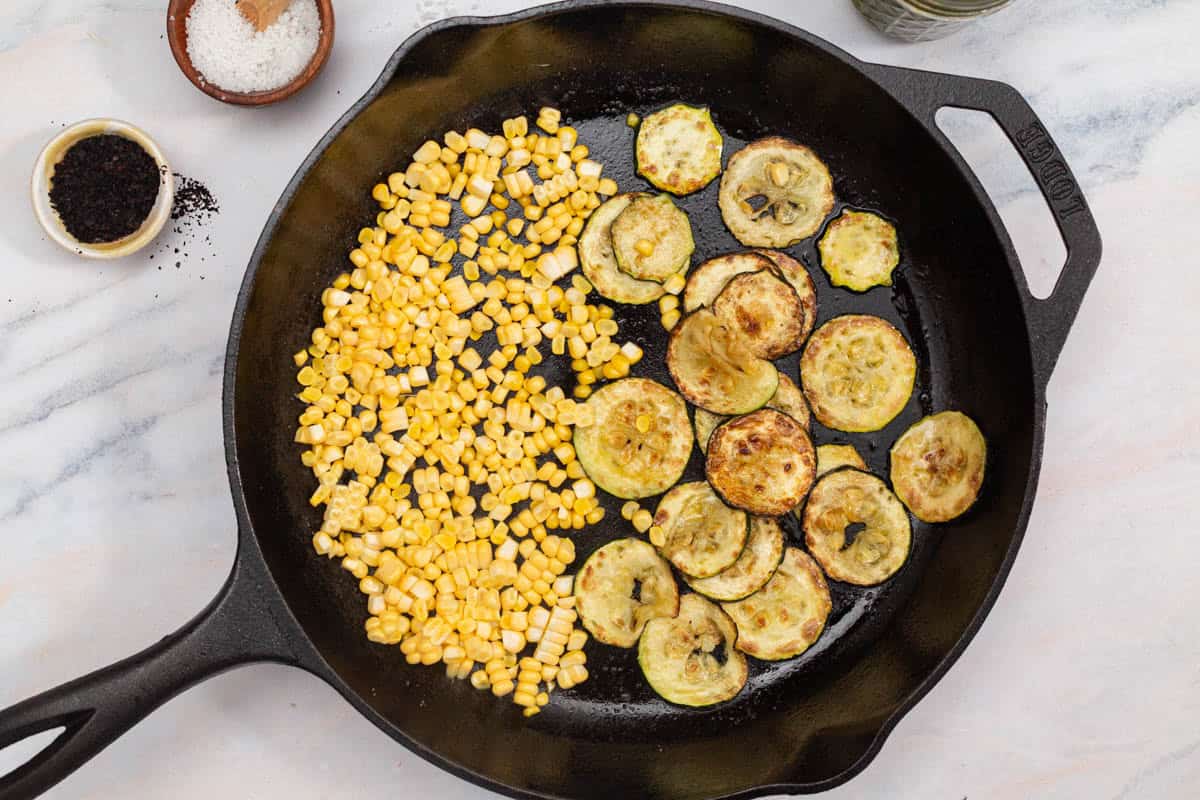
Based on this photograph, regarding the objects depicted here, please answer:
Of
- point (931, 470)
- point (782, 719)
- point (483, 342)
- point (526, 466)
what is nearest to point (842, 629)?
point (782, 719)

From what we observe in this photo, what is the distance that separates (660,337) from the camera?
2.41m

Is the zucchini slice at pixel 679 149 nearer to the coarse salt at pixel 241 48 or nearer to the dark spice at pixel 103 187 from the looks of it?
the coarse salt at pixel 241 48

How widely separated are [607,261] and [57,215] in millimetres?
1318

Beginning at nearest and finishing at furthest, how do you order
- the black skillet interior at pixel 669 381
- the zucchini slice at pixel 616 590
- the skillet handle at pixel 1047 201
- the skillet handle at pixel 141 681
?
1. the skillet handle at pixel 141 681
2. the skillet handle at pixel 1047 201
3. the black skillet interior at pixel 669 381
4. the zucchini slice at pixel 616 590

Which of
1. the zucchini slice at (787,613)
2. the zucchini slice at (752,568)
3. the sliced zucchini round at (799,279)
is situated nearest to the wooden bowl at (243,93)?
the sliced zucchini round at (799,279)

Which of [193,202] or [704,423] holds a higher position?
[193,202]

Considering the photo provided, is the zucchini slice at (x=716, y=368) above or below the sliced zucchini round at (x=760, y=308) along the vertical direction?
below

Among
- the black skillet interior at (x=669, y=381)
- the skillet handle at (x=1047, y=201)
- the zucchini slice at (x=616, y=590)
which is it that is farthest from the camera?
the zucchini slice at (x=616, y=590)

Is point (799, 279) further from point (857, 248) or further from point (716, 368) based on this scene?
point (716, 368)

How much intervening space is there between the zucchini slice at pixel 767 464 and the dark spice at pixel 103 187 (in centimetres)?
152

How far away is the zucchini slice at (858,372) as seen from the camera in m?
2.36

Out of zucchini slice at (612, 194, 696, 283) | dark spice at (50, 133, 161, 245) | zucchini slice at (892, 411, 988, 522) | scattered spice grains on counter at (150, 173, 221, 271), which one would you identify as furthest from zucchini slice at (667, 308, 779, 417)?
dark spice at (50, 133, 161, 245)

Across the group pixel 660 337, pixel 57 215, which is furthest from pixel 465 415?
pixel 57 215

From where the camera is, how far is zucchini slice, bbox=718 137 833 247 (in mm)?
2369
